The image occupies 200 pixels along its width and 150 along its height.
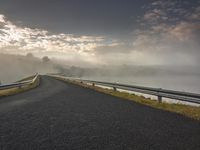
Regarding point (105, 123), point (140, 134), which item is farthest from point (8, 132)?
point (140, 134)

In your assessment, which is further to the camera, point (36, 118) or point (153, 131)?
point (36, 118)

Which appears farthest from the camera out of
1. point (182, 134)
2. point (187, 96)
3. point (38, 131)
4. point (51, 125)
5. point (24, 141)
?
point (187, 96)

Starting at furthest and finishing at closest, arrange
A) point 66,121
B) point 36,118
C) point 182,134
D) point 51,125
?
point 36,118 < point 66,121 < point 51,125 < point 182,134

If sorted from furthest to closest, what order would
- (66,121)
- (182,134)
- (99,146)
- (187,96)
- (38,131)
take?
1. (187,96)
2. (66,121)
3. (38,131)
4. (182,134)
5. (99,146)

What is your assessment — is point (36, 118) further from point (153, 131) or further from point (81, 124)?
point (153, 131)

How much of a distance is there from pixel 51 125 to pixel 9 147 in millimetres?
2213

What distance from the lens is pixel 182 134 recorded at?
19.7 ft

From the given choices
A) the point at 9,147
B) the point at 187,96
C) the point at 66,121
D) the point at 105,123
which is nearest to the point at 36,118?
the point at 66,121

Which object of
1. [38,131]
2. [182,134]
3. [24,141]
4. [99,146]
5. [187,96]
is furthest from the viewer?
[187,96]

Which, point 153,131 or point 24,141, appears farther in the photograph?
point 153,131

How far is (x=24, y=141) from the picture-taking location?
5.53 meters

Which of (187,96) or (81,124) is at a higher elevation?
(187,96)

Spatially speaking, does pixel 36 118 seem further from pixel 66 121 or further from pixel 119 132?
pixel 119 132

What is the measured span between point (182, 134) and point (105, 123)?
2.46 metres
